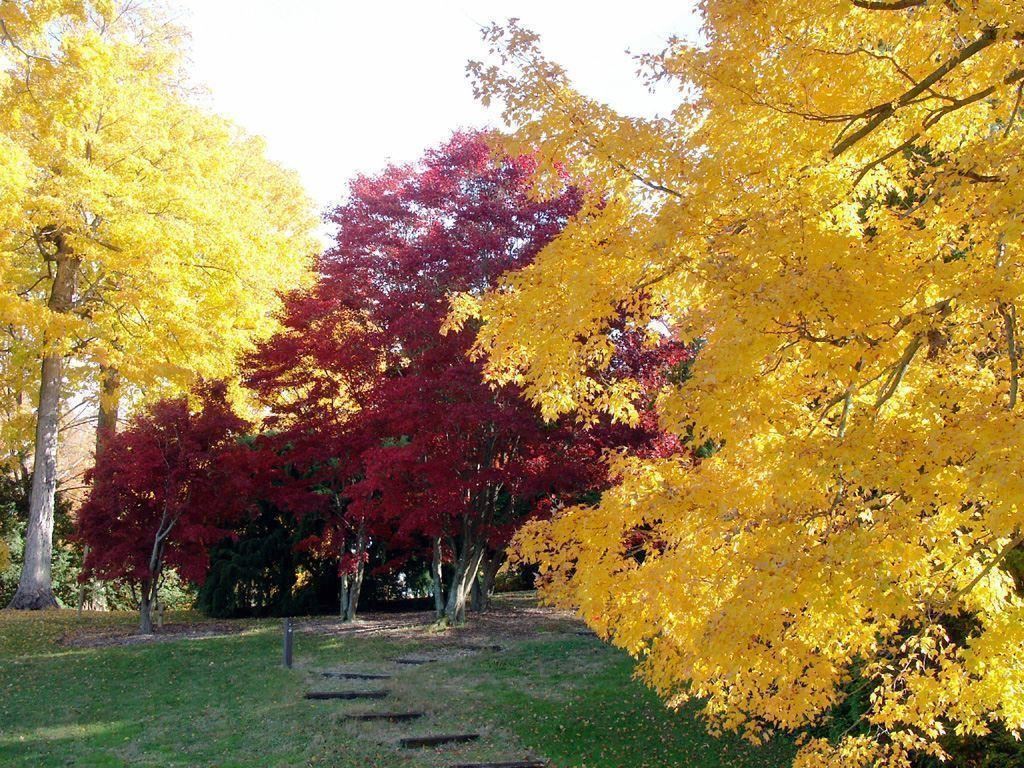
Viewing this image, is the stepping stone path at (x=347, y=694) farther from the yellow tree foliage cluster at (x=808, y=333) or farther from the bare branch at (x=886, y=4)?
the bare branch at (x=886, y=4)

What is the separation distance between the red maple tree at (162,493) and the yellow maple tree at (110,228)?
1886 mm

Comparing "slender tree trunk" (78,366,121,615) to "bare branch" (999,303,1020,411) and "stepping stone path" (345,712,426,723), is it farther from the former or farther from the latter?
"bare branch" (999,303,1020,411)

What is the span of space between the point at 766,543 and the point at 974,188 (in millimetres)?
2066

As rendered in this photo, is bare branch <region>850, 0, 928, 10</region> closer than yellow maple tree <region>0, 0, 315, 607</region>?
Yes

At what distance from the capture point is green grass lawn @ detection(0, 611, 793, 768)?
758 cm

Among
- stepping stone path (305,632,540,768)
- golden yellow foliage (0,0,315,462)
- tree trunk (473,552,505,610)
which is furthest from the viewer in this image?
golden yellow foliage (0,0,315,462)

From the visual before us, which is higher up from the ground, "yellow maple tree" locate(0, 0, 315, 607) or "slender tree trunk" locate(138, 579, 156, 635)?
"yellow maple tree" locate(0, 0, 315, 607)

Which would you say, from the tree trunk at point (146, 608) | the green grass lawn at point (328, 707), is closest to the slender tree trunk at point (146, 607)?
the tree trunk at point (146, 608)

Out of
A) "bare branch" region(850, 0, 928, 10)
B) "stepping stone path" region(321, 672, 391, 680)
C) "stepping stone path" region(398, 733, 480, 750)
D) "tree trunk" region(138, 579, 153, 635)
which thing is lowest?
"stepping stone path" region(398, 733, 480, 750)

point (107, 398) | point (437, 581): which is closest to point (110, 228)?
point (107, 398)

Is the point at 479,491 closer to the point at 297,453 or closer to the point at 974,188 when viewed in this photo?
the point at 297,453

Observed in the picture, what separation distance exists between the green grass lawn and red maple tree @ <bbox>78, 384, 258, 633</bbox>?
134 cm

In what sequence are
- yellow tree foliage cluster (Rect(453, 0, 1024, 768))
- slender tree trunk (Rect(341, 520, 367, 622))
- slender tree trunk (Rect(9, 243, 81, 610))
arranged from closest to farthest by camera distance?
yellow tree foliage cluster (Rect(453, 0, 1024, 768)), slender tree trunk (Rect(341, 520, 367, 622)), slender tree trunk (Rect(9, 243, 81, 610))

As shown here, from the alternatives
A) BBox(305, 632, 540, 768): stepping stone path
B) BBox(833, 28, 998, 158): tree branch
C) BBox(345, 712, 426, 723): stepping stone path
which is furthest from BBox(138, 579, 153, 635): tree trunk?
BBox(833, 28, 998, 158): tree branch
